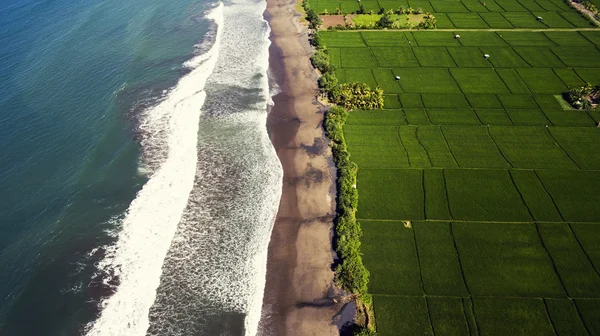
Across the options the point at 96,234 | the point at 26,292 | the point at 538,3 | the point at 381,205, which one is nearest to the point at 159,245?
the point at 96,234

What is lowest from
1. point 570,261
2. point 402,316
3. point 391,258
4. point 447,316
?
point 570,261

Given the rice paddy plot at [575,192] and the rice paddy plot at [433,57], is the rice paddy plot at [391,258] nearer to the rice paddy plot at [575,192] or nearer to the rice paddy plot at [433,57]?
the rice paddy plot at [575,192]

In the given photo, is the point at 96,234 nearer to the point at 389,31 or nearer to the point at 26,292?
the point at 26,292

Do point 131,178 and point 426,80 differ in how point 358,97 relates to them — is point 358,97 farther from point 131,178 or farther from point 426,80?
point 131,178

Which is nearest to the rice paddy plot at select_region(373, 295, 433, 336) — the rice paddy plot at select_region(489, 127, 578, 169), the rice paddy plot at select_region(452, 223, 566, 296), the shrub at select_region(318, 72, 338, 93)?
the rice paddy plot at select_region(452, 223, 566, 296)

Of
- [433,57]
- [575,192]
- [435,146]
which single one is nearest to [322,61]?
[433,57]
